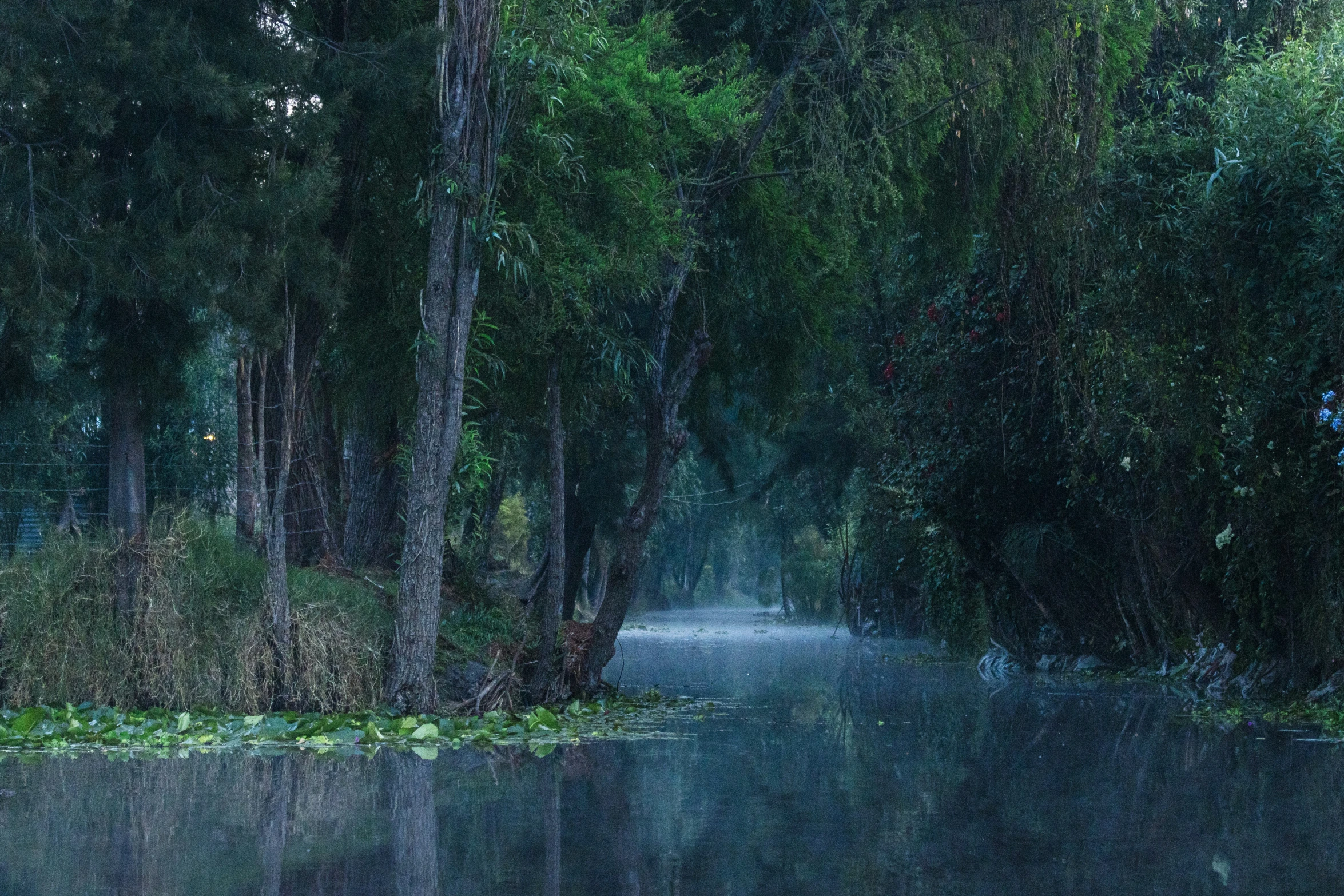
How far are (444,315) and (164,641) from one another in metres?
3.56

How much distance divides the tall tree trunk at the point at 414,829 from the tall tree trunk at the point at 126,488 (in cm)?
385

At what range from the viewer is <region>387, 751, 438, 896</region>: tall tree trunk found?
5.38 meters

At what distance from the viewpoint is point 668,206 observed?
1342 centimetres

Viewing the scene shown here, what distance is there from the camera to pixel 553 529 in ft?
43.1

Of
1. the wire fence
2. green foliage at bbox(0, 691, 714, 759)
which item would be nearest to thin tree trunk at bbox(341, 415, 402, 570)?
the wire fence

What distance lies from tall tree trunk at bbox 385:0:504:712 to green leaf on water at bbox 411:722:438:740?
1.05m

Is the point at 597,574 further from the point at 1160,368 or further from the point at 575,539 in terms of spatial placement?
the point at 1160,368

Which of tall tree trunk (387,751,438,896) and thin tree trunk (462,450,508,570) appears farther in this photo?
thin tree trunk (462,450,508,570)

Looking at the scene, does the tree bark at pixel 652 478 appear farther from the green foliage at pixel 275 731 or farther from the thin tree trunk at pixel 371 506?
the thin tree trunk at pixel 371 506

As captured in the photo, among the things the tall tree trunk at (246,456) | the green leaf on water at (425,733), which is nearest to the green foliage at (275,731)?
the green leaf on water at (425,733)

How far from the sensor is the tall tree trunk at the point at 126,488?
11.8 metres

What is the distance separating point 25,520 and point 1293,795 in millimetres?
12864

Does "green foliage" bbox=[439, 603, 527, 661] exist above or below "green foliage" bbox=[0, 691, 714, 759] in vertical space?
above

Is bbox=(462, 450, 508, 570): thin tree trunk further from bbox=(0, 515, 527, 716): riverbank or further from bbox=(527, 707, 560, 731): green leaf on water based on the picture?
bbox=(527, 707, 560, 731): green leaf on water
